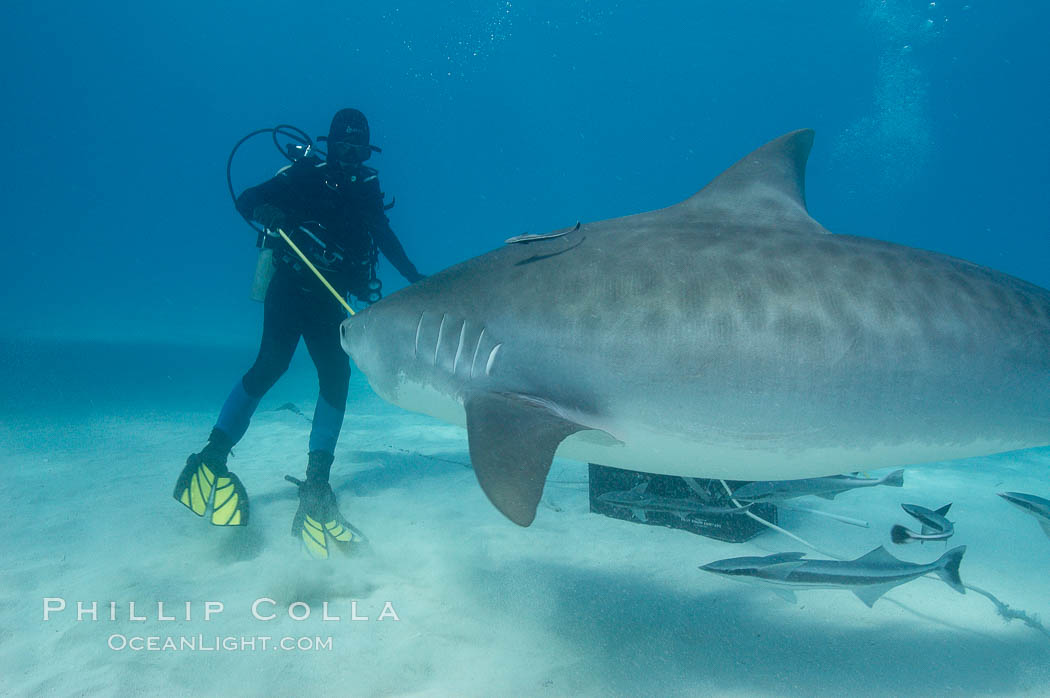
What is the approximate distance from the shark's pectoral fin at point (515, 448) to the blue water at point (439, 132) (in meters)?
8.35

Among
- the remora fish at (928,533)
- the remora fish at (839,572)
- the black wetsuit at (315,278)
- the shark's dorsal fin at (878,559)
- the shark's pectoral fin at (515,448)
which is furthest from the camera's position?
the black wetsuit at (315,278)

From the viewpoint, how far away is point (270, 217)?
468cm

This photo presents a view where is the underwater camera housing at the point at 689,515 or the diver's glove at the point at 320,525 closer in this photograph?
the diver's glove at the point at 320,525

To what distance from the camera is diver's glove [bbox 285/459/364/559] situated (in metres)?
3.89

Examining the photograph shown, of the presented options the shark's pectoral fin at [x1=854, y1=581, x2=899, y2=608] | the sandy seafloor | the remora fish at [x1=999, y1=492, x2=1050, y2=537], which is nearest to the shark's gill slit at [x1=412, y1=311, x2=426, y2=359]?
the sandy seafloor

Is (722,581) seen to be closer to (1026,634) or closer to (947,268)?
(1026,634)

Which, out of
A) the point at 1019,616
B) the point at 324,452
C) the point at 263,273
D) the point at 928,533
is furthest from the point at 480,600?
the point at 263,273

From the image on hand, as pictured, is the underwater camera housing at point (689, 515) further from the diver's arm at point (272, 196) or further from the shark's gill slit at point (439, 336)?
the diver's arm at point (272, 196)

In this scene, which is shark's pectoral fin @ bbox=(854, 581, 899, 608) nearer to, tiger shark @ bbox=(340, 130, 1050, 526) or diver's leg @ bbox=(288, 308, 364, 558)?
tiger shark @ bbox=(340, 130, 1050, 526)

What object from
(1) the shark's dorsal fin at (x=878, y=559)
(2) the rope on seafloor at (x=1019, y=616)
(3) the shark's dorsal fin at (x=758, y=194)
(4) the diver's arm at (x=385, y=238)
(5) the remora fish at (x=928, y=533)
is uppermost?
(4) the diver's arm at (x=385, y=238)

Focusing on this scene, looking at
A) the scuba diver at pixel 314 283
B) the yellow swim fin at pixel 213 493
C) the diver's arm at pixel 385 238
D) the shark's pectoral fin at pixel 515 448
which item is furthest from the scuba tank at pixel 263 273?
the shark's pectoral fin at pixel 515 448

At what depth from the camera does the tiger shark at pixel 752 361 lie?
2062 mm

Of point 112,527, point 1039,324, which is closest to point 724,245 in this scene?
point 1039,324

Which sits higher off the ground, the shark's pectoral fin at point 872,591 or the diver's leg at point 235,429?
the diver's leg at point 235,429
